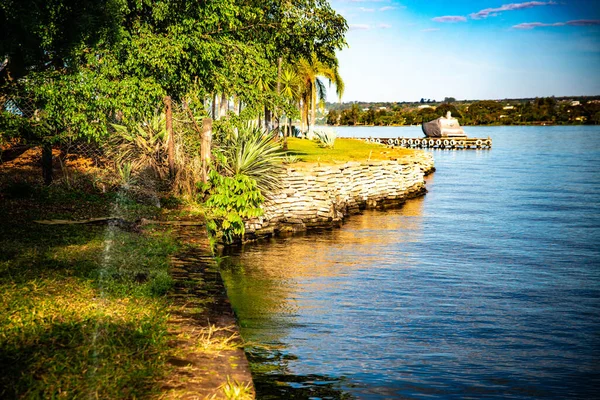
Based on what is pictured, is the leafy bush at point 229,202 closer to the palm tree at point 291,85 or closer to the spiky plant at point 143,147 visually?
the spiky plant at point 143,147

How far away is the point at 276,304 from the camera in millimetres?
12648

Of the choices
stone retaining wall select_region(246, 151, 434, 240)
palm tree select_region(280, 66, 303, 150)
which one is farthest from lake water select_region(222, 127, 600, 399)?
palm tree select_region(280, 66, 303, 150)

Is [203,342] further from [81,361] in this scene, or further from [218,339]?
[81,361]

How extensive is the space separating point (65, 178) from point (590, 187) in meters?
33.9

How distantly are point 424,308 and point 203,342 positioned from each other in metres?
7.90

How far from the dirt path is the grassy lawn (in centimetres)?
15

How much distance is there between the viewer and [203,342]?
5.82 m

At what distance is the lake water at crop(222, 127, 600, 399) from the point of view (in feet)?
29.7

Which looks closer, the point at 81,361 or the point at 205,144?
the point at 81,361

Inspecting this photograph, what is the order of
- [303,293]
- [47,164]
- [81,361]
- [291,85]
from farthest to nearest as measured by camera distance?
1. [291,85]
2. [47,164]
3. [303,293]
4. [81,361]

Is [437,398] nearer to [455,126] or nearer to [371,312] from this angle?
[371,312]

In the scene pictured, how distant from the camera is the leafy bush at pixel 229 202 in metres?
15.5

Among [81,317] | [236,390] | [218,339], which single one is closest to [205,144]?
[81,317]

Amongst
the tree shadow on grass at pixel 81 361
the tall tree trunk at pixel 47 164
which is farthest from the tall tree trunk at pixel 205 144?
the tree shadow on grass at pixel 81 361
